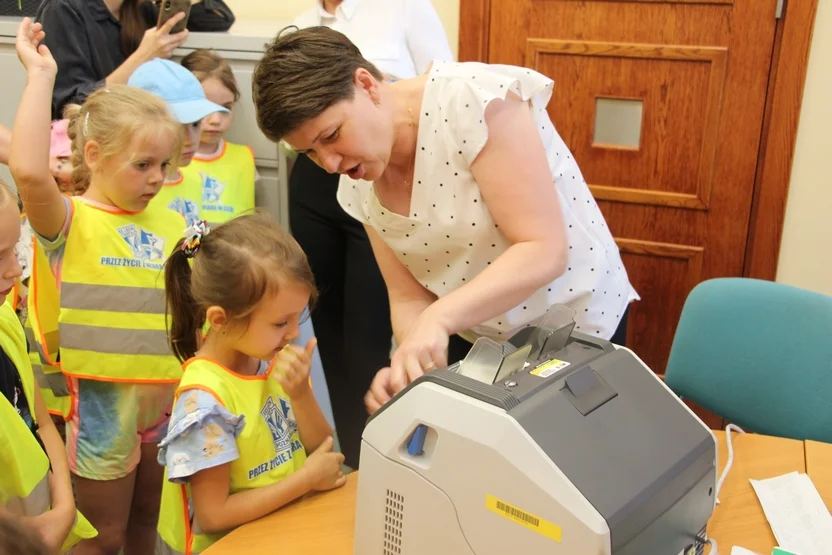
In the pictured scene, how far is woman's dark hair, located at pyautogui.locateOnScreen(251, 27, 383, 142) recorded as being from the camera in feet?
3.68

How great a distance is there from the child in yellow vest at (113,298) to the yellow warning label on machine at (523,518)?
1156 millimetres

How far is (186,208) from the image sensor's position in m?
2.15

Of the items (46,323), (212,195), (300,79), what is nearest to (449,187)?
(300,79)

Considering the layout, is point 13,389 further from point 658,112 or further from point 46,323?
point 658,112

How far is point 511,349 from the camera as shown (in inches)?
37.6

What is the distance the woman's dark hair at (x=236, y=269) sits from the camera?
1299 mm

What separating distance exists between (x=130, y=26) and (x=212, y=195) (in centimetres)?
57

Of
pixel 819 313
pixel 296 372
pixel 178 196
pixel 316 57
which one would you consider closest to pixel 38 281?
pixel 178 196

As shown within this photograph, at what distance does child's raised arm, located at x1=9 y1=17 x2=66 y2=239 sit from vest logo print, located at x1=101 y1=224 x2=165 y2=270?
0.17m

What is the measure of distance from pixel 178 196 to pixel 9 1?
1.16 metres

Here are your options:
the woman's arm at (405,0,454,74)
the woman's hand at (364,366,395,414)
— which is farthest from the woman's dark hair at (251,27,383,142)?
the woman's arm at (405,0,454,74)

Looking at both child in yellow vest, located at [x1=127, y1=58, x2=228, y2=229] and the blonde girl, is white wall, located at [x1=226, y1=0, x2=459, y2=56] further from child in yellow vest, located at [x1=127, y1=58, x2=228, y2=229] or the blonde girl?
the blonde girl

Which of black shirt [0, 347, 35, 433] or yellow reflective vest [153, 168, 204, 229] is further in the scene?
yellow reflective vest [153, 168, 204, 229]

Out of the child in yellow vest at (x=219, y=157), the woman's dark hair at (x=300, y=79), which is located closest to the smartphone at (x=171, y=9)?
the child in yellow vest at (x=219, y=157)
